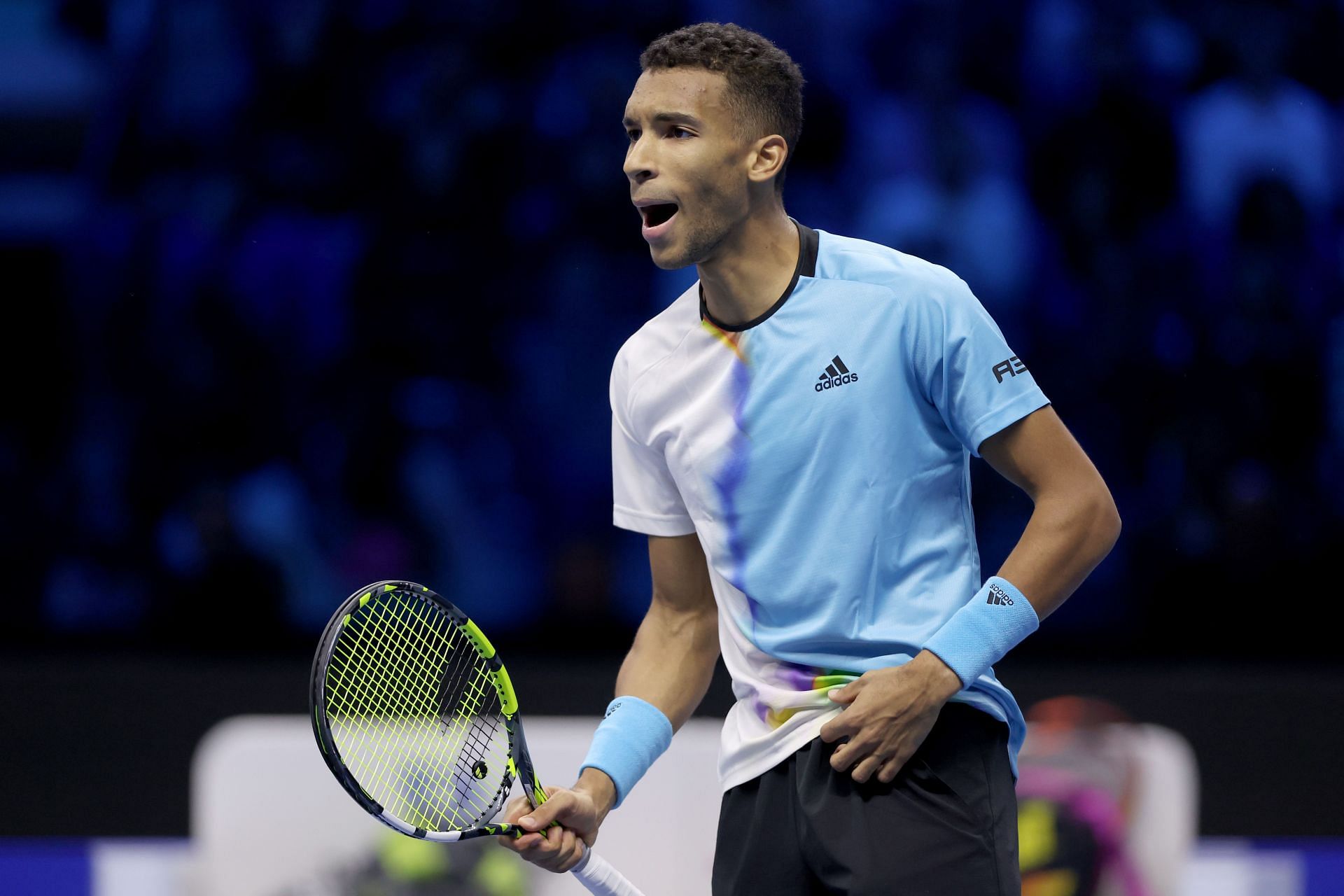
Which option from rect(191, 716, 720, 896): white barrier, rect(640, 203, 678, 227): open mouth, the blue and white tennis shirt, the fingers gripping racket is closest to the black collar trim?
the blue and white tennis shirt

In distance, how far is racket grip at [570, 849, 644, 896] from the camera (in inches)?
82.6

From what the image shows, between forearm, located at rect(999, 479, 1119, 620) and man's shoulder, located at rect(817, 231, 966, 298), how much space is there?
294mm

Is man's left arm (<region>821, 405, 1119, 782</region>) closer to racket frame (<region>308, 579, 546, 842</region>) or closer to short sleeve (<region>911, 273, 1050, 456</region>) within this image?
short sleeve (<region>911, 273, 1050, 456</region>)

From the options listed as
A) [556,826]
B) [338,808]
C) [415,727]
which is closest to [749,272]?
[556,826]


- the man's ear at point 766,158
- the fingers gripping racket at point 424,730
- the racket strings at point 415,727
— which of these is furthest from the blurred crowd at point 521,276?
the man's ear at point 766,158

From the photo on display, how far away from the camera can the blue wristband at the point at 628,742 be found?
2.15 m

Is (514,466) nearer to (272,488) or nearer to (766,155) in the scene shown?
(272,488)

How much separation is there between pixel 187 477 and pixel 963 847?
10.7 feet

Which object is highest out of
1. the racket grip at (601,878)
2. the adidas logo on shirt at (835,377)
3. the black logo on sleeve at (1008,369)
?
the black logo on sleeve at (1008,369)

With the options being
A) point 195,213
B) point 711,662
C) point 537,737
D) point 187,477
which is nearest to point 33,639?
point 187,477

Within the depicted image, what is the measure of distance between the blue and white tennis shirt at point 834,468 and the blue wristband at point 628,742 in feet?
0.35

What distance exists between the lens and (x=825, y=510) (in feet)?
6.70

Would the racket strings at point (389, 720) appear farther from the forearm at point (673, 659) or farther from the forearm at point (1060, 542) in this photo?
the forearm at point (1060, 542)

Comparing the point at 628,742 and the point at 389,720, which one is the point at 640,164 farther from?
the point at 389,720
